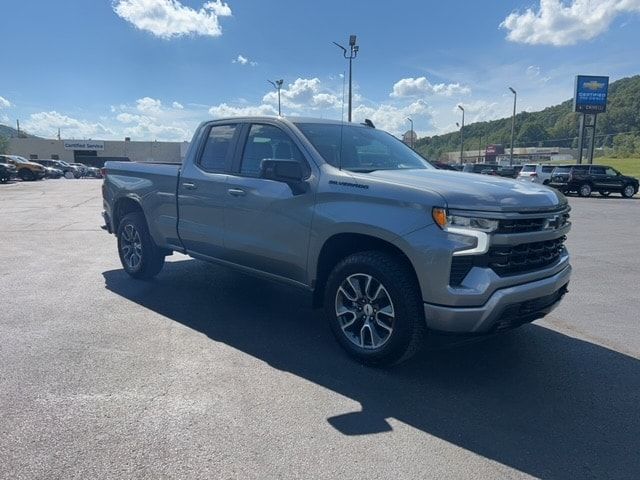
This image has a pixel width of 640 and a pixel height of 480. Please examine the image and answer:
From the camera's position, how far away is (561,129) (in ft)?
399

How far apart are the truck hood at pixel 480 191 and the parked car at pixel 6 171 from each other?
1346 inches

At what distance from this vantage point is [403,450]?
2.94 metres

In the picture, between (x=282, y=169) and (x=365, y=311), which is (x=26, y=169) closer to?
(x=282, y=169)

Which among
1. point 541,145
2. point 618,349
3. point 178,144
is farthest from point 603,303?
point 541,145

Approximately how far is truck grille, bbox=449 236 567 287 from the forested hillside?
269 ft

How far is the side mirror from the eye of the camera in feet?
14.0

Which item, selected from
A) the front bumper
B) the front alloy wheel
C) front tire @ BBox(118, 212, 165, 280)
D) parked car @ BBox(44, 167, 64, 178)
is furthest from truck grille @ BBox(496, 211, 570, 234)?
parked car @ BBox(44, 167, 64, 178)

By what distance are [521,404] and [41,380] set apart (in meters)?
3.44

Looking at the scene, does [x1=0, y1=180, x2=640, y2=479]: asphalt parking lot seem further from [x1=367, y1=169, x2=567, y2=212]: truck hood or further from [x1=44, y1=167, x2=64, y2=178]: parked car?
[x1=44, y1=167, x2=64, y2=178]: parked car

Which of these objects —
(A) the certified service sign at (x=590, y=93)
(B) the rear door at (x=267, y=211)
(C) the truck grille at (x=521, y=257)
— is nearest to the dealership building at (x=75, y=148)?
(A) the certified service sign at (x=590, y=93)

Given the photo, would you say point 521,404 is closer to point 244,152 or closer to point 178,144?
point 244,152

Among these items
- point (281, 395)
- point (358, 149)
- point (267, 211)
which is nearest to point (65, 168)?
point (267, 211)

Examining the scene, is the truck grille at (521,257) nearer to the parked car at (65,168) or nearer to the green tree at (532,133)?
the parked car at (65,168)

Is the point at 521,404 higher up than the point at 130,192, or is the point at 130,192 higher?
the point at 130,192
